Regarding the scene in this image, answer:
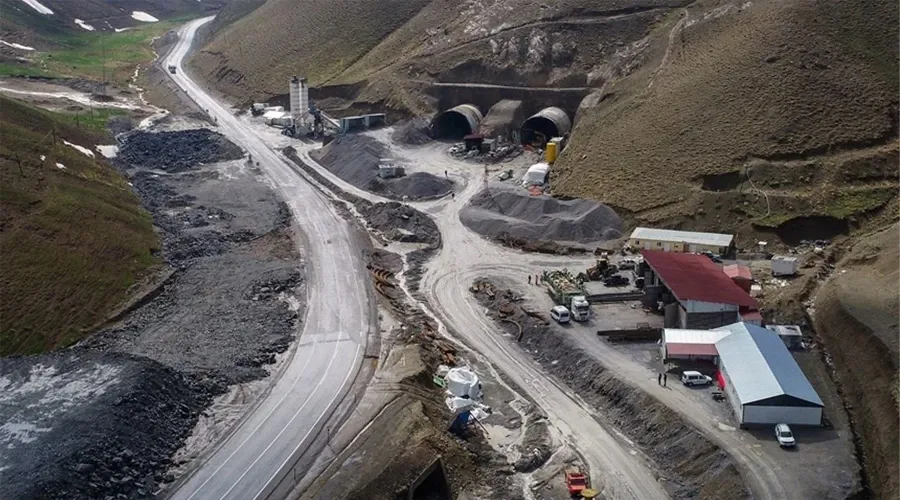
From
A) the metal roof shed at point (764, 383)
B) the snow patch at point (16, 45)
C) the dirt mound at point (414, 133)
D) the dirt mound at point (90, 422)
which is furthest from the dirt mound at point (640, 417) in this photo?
the snow patch at point (16, 45)

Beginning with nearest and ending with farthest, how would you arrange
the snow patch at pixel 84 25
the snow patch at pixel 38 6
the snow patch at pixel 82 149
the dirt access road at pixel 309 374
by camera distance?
the dirt access road at pixel 309 374 → the snow patch at pixel 82 149 → the snow patch at pixel 38 6 → the snow patch at pixel 84 25

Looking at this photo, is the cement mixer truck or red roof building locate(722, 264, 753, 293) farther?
red roof building locate(722, 264, 753, 293)

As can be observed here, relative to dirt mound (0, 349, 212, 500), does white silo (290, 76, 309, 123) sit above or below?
above

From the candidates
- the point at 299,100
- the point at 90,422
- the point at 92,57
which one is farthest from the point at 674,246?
the point at 92,57

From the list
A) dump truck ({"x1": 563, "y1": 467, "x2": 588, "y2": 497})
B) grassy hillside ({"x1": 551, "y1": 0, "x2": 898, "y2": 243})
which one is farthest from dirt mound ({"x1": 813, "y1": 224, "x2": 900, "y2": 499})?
dump truck ({"x1": 563, "y1": 467, "x2": 588, "y2": 497})

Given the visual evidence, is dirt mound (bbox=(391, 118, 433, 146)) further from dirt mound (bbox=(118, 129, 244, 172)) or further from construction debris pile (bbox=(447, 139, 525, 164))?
dirt mound (bbox=(118, 129, 244, 172))

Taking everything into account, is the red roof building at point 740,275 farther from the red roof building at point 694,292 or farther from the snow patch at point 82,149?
the snow patch at point 82,149

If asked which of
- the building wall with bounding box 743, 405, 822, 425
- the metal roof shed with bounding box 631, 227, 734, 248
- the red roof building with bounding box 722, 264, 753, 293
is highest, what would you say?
the metal roof shed with bounding box 631, 227, 734, 248

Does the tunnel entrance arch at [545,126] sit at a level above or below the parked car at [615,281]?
above

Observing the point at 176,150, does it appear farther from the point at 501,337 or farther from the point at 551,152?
the point at 501,337
